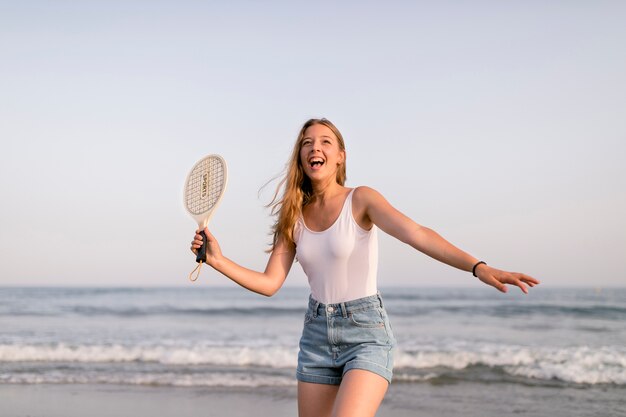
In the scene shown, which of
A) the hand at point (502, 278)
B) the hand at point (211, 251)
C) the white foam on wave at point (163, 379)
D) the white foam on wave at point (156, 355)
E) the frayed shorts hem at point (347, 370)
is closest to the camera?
the hand at point (502, 278)

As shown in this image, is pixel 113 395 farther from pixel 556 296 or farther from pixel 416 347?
pixel 556 296

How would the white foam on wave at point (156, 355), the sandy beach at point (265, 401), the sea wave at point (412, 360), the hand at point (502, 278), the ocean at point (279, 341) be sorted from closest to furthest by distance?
the hand at point (502, 278)
the sandy beach at point (265, 401)
the ocean at point (279, 341)
the sea wave at point (412, 360)
the white foam on wave at point (156, 355)

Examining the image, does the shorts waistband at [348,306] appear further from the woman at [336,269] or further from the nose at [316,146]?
the nose at [316,146]

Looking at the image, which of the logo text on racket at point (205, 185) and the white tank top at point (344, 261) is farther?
the logo text on racket at point (205, 185)

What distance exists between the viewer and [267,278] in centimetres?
376

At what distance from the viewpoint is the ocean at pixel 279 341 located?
9086 millimetres

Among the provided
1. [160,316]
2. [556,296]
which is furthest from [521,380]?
[556,296]

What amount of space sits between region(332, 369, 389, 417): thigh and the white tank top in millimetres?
395

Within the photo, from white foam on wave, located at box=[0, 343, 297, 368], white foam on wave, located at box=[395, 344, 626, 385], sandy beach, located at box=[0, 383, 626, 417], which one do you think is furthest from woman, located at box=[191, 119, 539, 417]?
white foam on wave, located at box=[0, 343, 297, 368]

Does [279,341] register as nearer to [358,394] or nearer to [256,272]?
[256,272]

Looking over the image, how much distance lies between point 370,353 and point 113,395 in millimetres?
5759

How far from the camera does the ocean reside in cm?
909

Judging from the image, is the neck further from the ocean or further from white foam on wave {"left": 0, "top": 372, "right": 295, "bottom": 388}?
white foam on wave {"left": 0, "top": 372, "right": 295, "bottom": 388}

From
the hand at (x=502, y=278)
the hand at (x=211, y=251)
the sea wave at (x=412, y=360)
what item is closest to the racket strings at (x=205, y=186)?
the hand at (x=211, y=251)
